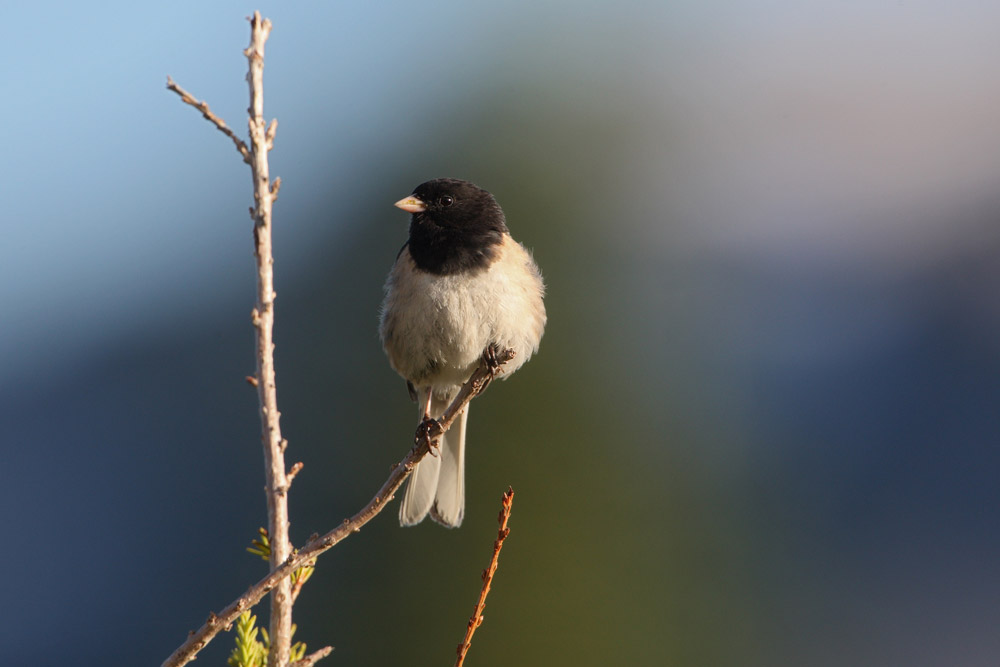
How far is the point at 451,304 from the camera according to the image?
3.27 m

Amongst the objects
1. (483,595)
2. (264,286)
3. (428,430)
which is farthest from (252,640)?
(428,430)

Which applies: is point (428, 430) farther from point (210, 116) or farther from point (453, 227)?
point (210, 116)

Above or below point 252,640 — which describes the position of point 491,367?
above

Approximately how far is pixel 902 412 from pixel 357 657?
11813 millimetres

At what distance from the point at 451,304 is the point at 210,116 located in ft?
5.17

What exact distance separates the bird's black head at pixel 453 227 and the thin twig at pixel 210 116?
1625mm

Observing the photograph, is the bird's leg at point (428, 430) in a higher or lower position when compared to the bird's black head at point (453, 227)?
lower

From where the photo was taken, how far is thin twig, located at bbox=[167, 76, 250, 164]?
68.5 inches

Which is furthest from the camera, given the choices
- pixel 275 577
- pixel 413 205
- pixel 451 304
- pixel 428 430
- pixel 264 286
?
pixel 413 205

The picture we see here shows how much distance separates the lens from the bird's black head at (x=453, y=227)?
3398 millimetres

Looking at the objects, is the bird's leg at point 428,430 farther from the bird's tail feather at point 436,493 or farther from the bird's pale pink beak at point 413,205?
Answer: the bird's pale pink beak at point 413,205

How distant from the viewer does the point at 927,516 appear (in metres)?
16.4

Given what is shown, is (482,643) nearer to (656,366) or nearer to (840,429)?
(656,366)

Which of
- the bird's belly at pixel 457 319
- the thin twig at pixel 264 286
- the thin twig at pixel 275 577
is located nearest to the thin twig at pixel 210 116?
the thin twig at pixel 264 286
